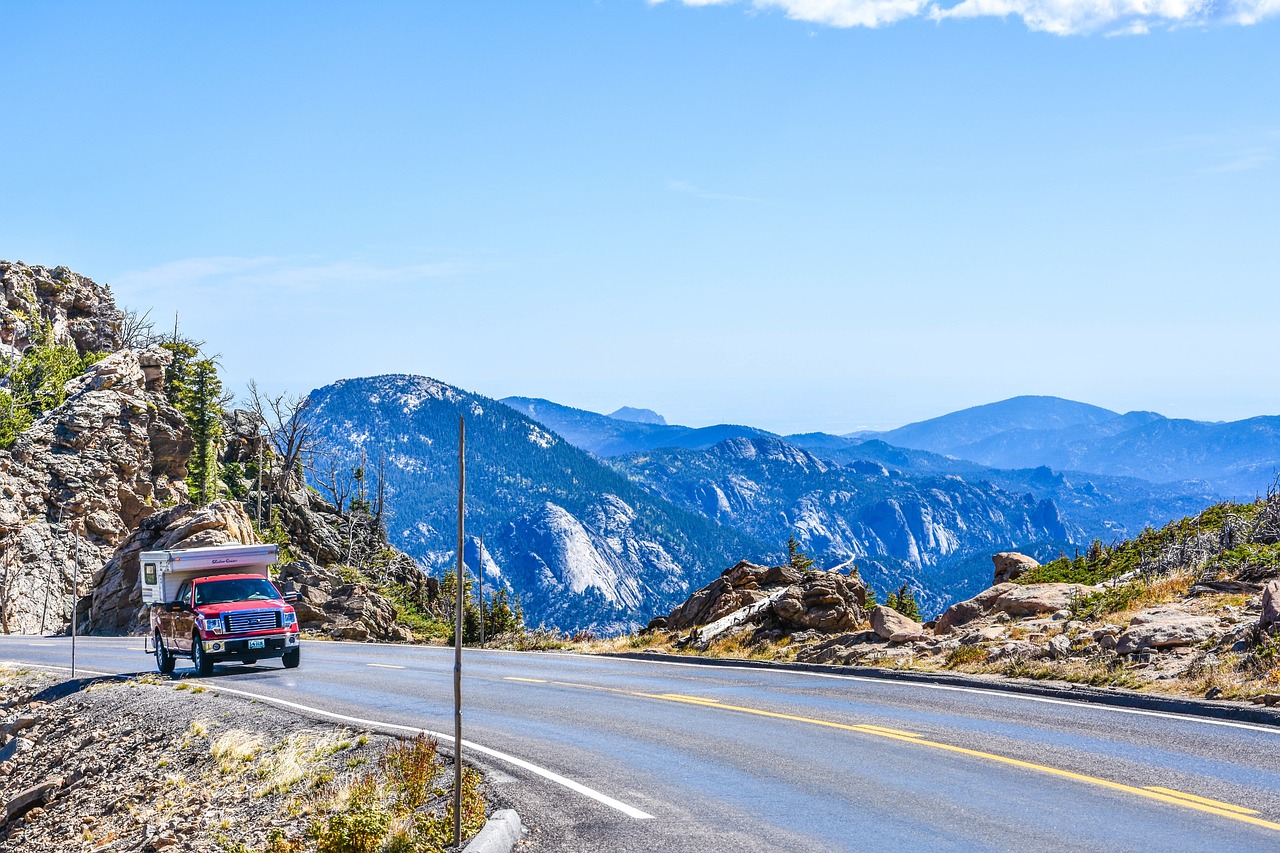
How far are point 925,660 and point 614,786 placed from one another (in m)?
10.7

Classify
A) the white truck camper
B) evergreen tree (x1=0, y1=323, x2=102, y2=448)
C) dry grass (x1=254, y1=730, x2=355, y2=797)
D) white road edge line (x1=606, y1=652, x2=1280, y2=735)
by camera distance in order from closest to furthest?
dry grass (x1=254, y1=730, x2=355, y2=797) < white road edge line (x1=606, y1=652, x2=1280, y2=735) < the white truck camper < evergreen tree (x1=0, y1=323, x2=102, y2=448)

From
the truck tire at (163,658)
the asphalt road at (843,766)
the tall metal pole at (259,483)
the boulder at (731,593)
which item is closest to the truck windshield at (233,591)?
the truck tire at (163,658)

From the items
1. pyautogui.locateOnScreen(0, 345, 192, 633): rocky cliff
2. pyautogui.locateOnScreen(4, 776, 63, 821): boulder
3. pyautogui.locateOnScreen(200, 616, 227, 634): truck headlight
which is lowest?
pyautogui.locateOnScreen(4, 776, 63, 821): boulder

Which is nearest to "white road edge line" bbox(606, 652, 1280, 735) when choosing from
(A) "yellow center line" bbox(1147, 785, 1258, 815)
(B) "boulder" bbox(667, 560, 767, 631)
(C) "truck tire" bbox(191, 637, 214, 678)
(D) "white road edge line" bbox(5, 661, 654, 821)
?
(A) "yellow center line" bbox(1147, 785, 1258, 815)

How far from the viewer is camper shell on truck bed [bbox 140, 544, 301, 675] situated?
22875 millimetres

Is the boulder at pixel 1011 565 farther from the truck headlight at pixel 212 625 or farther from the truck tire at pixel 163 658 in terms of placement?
the truck tire at pixel 163 658

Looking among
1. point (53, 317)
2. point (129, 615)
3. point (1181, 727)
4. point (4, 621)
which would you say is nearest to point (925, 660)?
point (1181, 727)

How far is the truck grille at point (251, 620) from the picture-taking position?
2298cm

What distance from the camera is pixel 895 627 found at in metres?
21.8

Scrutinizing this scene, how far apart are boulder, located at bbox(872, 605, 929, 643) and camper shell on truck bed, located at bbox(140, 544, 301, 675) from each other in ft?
40.9

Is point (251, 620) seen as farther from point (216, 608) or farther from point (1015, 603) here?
point (1015, 603)

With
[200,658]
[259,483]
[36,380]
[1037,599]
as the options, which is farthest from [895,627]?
[36,380]

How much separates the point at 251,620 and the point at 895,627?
13.5 meters

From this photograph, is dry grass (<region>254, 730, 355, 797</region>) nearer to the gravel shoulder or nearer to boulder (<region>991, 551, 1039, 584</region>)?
the gravel shoulder
